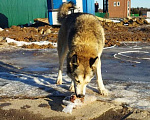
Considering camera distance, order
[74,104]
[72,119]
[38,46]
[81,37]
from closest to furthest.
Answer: [72,119]
[74,104]
[81,37]
[38,46]

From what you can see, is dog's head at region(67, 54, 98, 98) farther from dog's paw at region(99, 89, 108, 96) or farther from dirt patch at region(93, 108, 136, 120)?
dog's paw at region(99, 89, 108, 96)

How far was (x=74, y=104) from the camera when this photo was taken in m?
3.66

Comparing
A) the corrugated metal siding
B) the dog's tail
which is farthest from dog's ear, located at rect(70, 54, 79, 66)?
the corrugated metal siding

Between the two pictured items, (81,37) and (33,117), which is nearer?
(33,117)

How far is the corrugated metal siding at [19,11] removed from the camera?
2481 centimetres

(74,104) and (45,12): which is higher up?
(45,12)

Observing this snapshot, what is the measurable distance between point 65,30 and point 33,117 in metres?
2.51

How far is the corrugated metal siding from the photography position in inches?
977

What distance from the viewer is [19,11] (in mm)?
26344

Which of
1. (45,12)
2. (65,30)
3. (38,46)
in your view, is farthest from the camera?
(45,12)

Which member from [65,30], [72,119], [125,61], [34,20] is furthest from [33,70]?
[34,20]

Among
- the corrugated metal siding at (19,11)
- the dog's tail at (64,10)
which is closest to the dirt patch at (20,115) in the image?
the dog's tail at (64,10)

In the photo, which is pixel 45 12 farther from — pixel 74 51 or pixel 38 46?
pixel 74 51

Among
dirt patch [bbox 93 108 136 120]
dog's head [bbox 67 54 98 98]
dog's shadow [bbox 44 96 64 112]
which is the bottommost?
dirt patch [bbox 93 108 136 120]
